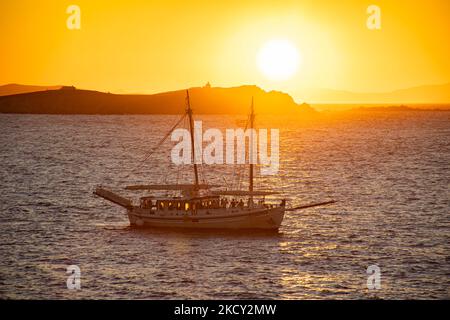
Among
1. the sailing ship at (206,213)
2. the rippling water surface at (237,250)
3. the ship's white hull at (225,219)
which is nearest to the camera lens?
the rippling water surface at (237,250)

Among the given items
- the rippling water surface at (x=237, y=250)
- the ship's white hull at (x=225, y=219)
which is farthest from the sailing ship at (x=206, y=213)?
the rippling water surface at (x=237, y=250)

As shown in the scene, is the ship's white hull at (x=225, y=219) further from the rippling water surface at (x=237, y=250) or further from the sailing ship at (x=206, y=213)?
the rippling water surface at (x=237, y=250)

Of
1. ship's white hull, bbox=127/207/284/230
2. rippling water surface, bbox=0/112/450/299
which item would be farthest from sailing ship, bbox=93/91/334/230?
rippling water surface, bbox=0/112/450/299

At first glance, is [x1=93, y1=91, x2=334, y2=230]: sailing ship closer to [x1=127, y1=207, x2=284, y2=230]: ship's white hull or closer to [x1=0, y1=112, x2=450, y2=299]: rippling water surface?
[x1=127, y1=207, x2=284, y2=230]: ship's white hull

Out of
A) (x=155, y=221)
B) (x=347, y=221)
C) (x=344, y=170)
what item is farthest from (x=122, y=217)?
(x=344, y=170)

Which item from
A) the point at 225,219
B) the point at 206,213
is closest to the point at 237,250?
the point at 225,219

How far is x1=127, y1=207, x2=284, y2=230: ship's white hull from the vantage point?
84.2 metres

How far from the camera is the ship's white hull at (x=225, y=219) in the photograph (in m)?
84.2

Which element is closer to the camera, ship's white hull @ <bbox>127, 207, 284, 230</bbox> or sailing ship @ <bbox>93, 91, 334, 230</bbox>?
ship's white hull @ <bbox>127, 207, 284, 230</bbox>

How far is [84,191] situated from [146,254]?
169 feet

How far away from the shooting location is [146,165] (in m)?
178

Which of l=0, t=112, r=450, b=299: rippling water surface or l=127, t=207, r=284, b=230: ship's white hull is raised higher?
l=127, t=207, r=284, b=230: ship's white hull

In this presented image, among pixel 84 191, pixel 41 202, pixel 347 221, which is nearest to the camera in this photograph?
pixel 347 221
